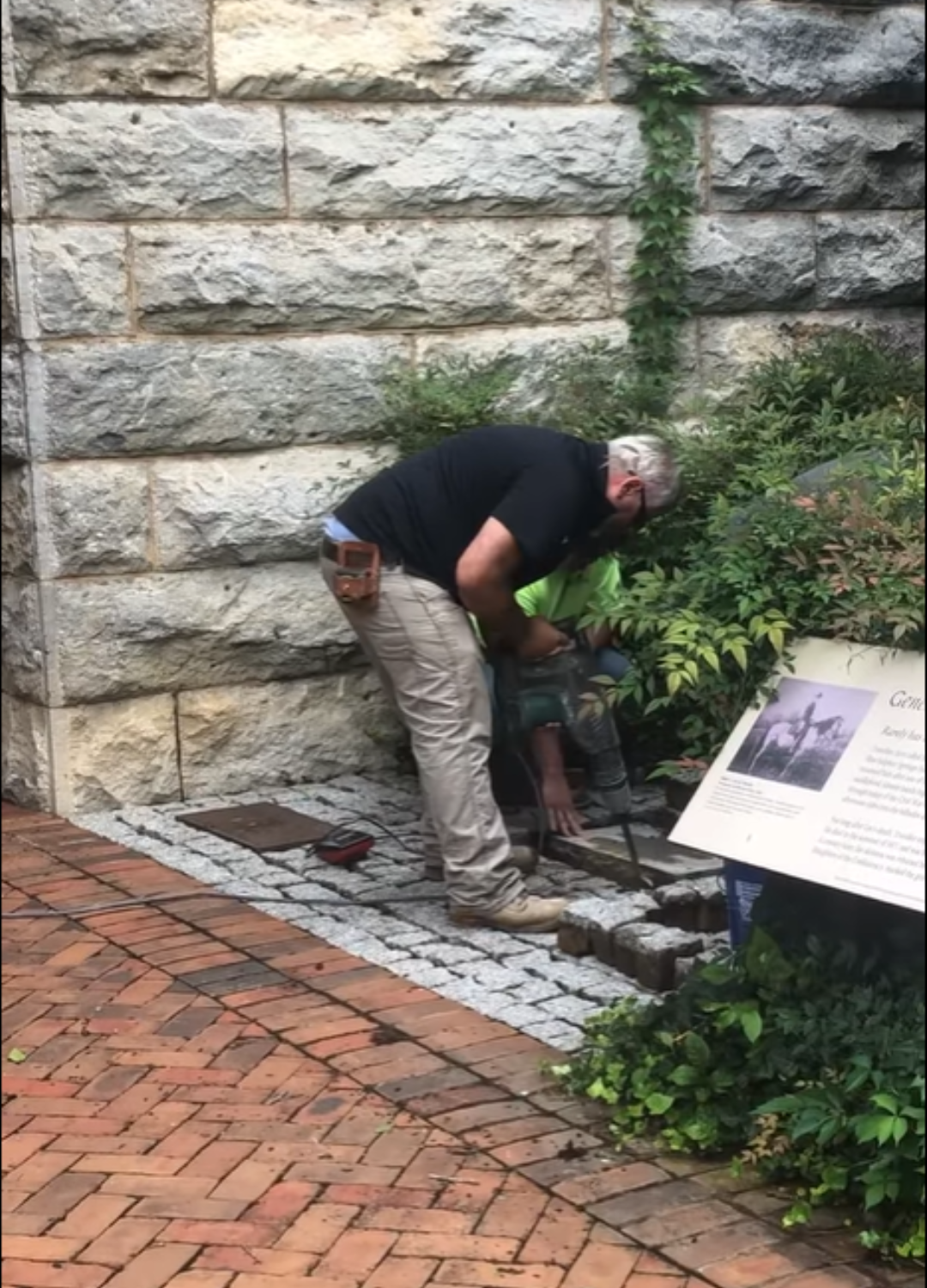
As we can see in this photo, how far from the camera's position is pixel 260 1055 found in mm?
4535

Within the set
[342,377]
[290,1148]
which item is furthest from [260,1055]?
[342,377]

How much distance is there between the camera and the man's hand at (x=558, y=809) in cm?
628

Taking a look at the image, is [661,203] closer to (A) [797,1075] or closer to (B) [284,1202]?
(A) [797,1075]

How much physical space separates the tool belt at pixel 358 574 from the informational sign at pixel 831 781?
5.44 feet

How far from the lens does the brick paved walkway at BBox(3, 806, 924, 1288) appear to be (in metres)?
3.51

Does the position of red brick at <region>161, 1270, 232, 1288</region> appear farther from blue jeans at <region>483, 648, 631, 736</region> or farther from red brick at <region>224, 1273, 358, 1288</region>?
blue jeans at <region>483, 648, 631, 736</region>

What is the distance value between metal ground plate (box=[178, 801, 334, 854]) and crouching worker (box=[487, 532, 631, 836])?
717 millimetres

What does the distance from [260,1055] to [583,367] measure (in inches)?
138

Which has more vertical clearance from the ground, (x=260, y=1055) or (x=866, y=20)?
(x=866, y=20)

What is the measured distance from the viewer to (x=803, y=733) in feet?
12.5

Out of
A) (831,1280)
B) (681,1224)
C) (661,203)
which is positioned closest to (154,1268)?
(681,1224)

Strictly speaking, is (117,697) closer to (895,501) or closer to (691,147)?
(691,147)

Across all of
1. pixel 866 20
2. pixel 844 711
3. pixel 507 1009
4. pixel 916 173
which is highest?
pixel 866 20

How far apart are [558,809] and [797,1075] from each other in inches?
99.6
